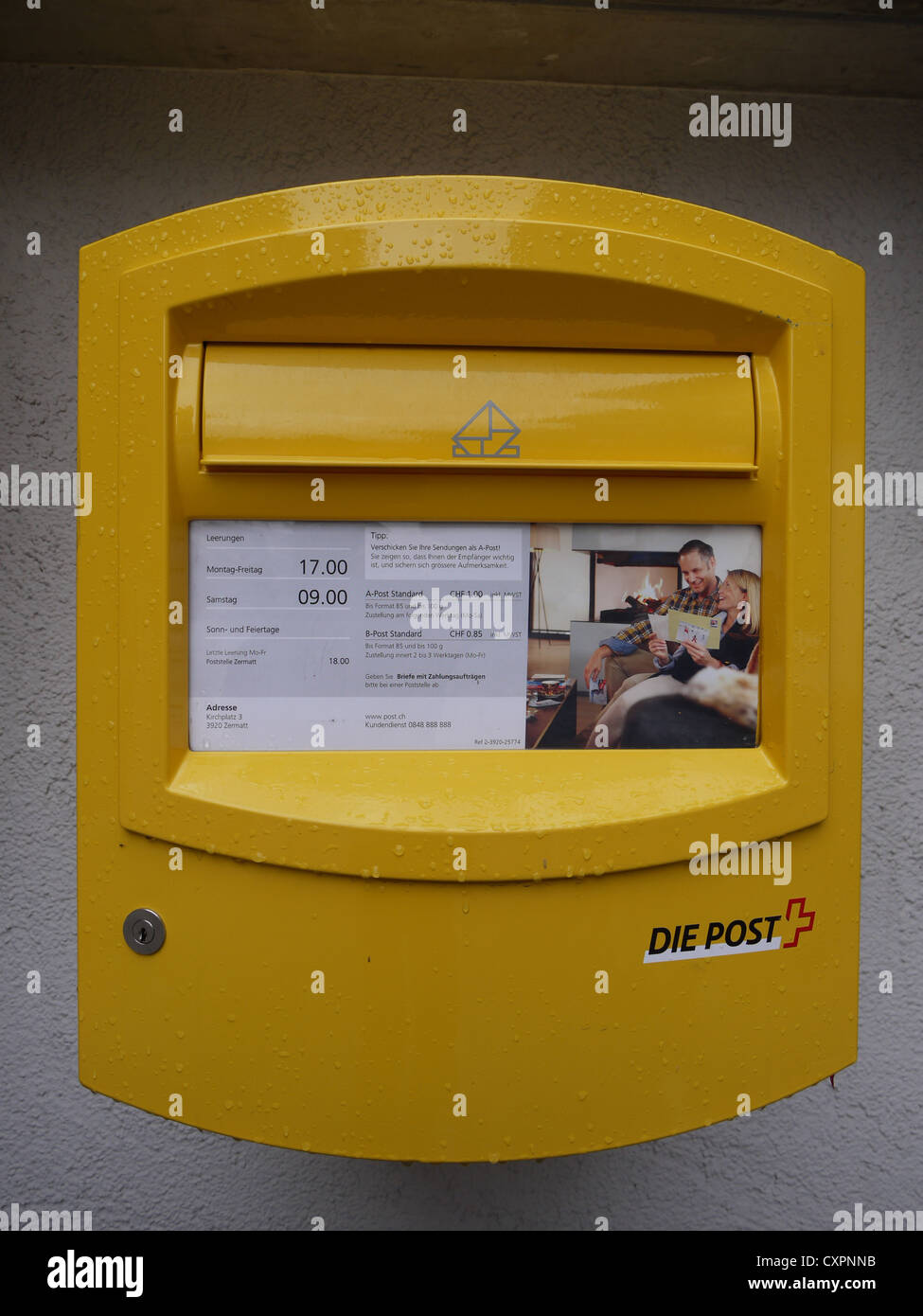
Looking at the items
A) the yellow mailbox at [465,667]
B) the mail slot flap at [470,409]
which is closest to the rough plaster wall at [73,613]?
the yellow mailbox at [465,667]

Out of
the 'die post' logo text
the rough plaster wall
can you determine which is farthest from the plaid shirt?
the rough plaster wall

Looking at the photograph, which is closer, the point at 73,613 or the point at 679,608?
the point at 679,608

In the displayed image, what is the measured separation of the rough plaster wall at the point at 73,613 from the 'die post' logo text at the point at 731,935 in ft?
3.40

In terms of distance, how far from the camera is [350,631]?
4.01 feet

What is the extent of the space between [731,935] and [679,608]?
54cm

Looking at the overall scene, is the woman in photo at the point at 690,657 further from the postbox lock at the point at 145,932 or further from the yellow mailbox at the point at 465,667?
the postbox lock at the point at 145,932

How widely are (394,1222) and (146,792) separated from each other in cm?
167

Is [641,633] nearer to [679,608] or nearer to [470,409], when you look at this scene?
[679,608]

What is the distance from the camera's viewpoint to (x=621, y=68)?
1.92m

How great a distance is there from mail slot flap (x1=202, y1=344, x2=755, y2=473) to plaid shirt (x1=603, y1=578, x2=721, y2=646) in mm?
206

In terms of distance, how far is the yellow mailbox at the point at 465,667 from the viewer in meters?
1.13

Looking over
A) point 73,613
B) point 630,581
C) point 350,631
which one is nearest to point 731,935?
point 630,581

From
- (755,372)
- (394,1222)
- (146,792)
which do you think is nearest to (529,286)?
(755,372)

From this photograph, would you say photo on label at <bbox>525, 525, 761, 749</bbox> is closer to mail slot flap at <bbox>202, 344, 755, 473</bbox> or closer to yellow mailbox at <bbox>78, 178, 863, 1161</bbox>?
yellow mailbox at <bbox>78, 178, 863, 1161</bbox>
